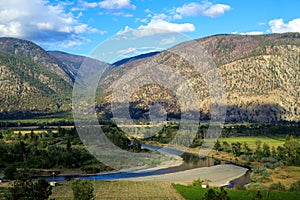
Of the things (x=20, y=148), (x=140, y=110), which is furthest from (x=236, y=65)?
(x=20, y=148)

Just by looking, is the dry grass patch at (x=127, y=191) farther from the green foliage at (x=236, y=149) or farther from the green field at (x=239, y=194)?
the green foliage at (x=236, y=149)

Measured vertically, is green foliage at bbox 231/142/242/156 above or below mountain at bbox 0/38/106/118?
below

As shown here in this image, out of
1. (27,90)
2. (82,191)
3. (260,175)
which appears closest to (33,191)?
(82,191)

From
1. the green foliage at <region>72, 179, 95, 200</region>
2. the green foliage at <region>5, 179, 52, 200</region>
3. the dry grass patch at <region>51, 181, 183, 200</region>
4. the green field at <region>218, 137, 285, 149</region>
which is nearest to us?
the green foliage at <region>5, 179, 52, 200</region>

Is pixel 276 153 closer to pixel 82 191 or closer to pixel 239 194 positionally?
pixel 239 194

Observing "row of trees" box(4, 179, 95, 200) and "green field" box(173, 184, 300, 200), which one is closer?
"row of trees" box(4, 179, 95, 200)

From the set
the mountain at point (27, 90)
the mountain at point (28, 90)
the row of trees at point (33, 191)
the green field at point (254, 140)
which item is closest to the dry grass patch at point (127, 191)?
the row of trees at point (33, 191)

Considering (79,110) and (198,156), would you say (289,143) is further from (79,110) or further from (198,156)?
(79,110)

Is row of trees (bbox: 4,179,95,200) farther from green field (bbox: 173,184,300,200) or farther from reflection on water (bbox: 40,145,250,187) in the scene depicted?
reflection on water (bbox: 40,145,250,187)

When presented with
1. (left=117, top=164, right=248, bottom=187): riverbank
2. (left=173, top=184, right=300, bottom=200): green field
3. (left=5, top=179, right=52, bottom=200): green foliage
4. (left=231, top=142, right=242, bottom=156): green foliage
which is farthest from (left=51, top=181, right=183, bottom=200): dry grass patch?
(left=231, top=142, right=242, bottom=156): green foliage
